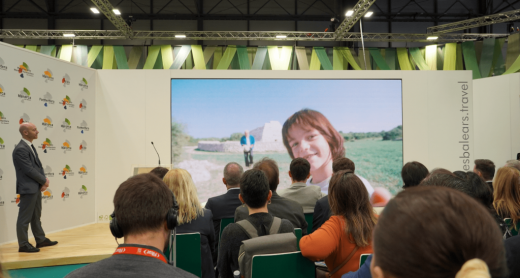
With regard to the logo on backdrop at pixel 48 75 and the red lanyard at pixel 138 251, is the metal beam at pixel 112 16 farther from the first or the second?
the red lanyard at pixel 138 251

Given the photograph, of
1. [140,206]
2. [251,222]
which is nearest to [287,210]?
[251,222]

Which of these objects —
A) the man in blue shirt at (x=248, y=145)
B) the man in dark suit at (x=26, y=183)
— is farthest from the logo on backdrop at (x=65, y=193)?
the man in blue shirt at (x=248, y=145)

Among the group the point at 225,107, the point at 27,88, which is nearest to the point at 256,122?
the point at 225,107

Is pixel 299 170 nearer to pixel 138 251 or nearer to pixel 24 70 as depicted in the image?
pixel 138 251

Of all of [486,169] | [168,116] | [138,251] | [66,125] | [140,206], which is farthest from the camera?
[168,116]

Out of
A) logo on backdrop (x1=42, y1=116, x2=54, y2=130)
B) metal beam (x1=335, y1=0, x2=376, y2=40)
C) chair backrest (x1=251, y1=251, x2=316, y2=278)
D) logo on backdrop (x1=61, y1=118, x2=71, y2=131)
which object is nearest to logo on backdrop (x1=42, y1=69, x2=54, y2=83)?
logo on backdrop (x1=42, y1=116, x2=54, y2=130)

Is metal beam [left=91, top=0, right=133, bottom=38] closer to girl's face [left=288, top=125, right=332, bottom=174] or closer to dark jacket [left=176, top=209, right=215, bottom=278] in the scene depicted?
girl's face [left=288, top=125, right=332, bottom=174]

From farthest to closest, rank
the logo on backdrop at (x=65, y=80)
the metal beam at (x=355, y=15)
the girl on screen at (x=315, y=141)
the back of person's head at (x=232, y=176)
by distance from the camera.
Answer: the metal beam at (x=355, y=15) < the girl on screen at (x=315, y=141) < the logo on backdrop at (x=65, y=80) < the back of person's head at (x=232, y=176)

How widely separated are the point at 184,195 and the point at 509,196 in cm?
248

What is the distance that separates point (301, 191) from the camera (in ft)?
12.4

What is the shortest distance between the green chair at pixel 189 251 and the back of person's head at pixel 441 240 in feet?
6.95

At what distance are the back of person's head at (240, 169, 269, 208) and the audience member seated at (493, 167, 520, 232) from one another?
1.82 metres

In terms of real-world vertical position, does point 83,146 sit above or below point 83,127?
below

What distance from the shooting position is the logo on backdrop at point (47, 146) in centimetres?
586
